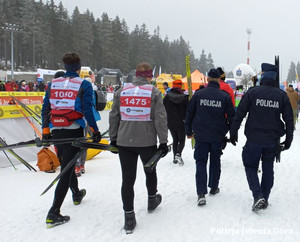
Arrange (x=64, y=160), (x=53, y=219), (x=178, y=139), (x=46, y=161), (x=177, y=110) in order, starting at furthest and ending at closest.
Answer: (x=178, y=139) → (x=177, y=110) → (x=46, y=161) → (x=64, y=160) → (x=53, y=219)

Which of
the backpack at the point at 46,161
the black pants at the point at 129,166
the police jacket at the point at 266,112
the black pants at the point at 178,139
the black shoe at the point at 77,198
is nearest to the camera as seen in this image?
the black pants at the point at 129,166

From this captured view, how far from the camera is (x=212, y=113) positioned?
4.07 m

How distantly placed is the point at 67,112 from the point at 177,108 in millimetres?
3333

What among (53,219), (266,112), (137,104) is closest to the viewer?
(137,104)

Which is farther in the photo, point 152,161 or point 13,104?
point 13,104

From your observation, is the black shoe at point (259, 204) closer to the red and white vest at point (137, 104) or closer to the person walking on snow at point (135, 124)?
the person walking on snow at point (135, 124)

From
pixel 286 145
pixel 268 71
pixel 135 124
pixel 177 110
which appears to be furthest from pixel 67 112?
pixel 177 110

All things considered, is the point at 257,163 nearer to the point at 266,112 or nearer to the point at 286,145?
the point at 286,145

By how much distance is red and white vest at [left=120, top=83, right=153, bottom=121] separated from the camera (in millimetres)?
3297

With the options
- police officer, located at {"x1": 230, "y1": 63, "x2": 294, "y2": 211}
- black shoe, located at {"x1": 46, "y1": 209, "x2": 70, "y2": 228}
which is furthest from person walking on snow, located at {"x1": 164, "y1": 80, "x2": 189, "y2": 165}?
black shoe, located at {"x1": 46, "y1": 209, "x2": 70, "y2": 228}

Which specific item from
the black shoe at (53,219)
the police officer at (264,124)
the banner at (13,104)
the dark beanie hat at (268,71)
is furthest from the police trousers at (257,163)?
the banner at (13,104)

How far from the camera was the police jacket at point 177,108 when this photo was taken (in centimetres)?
633

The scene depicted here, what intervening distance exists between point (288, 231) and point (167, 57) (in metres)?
86.7

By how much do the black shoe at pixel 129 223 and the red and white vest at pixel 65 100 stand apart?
1.23m
